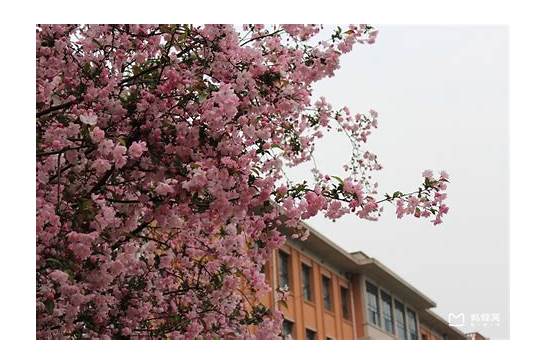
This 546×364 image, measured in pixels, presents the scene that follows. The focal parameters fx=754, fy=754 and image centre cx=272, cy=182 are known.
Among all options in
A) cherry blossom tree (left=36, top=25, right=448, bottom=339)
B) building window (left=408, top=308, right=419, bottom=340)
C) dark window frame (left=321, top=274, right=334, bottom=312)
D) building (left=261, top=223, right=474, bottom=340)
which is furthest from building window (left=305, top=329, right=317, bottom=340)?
cherry blossom tree (left=36, top=25, right=448, bottom=339)

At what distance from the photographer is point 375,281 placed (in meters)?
17.1

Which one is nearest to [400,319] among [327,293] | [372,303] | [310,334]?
[372,303]

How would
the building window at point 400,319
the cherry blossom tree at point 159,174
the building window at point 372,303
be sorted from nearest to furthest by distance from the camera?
1. the cherry blossom tree at point 159,174
2. the building window at point 372,303
3. the building window at point 400,319

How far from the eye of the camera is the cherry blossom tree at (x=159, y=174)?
Result: 138 inches

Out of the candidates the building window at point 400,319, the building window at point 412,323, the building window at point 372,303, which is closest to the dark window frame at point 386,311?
the building window at point 400,319

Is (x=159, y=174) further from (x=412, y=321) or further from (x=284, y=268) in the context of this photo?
(x=412, y=321)

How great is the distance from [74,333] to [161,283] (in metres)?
0.65

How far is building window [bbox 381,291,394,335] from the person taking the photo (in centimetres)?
1759

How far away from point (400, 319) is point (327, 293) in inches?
121

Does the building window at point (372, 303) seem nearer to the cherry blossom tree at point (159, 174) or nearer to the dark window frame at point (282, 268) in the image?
the dark window frame at point (282, 268)

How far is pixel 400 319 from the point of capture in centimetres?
1811
